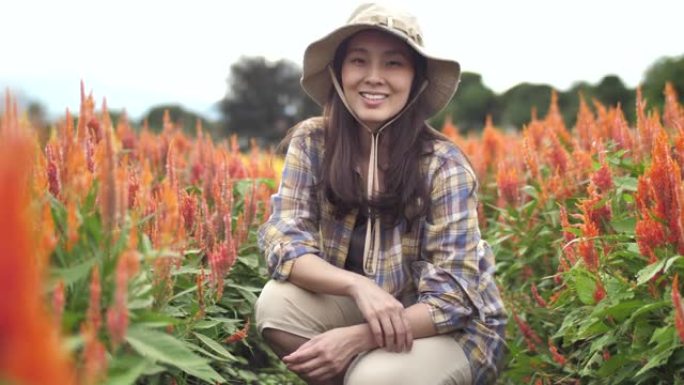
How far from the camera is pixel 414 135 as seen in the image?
3078 millimetres

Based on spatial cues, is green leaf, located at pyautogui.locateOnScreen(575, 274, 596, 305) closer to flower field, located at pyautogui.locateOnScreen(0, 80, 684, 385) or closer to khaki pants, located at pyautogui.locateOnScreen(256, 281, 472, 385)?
flower field, located at pyautogui.locateOnScreen(0, 80, 684, 385)

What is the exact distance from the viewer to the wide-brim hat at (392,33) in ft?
9.73

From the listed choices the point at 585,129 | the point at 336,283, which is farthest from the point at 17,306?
the point at 585,129

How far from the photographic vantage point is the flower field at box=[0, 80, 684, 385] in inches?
49.6

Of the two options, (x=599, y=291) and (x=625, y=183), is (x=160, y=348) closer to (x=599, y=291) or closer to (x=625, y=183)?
(x=599, y=291)

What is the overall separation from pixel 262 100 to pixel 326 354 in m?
22.4

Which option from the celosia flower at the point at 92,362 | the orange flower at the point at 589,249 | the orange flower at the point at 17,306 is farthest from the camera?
the orange flower at the point at 589,249

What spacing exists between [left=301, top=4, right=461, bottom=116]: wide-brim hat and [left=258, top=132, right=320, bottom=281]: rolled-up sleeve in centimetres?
28

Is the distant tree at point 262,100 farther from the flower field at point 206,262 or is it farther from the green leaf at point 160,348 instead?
the green leaf at point 160,348

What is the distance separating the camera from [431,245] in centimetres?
295

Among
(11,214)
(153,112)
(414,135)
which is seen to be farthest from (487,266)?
(153,112)

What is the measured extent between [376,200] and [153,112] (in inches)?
680

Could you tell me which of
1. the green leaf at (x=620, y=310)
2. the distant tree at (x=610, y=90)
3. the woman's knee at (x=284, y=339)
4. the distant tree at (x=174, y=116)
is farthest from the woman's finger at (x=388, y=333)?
the distant tree at (x=174, y=116)

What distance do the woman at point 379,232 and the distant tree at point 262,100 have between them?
68.8ft
